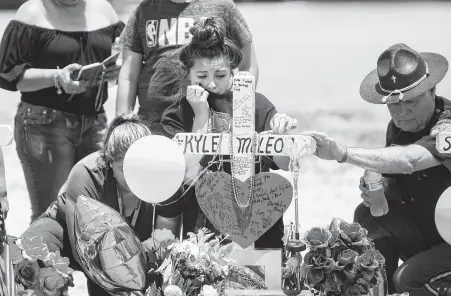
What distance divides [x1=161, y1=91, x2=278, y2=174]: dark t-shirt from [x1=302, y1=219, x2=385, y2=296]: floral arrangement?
376 mm

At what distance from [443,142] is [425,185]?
0.98 feet

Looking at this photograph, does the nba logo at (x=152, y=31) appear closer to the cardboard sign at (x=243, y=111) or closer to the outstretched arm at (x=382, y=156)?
the cardboard sign at (x=243, y=111)

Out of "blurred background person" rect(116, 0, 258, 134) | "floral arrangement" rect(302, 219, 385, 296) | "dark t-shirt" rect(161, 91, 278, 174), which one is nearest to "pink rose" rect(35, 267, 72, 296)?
"dark t-shirt" rect(161, 91, 278, 174)

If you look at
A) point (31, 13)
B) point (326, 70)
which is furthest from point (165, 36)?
point (326, 70)

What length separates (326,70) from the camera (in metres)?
7.50

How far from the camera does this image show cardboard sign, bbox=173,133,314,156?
2.42 m

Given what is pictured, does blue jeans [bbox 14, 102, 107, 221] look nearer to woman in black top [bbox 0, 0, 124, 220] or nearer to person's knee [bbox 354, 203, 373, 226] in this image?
woman in black top [bbox 0, 0, 124, 220]

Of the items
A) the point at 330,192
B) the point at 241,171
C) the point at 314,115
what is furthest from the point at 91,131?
the point at 314,115

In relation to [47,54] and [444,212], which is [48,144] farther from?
[444,212]

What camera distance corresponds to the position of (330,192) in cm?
507

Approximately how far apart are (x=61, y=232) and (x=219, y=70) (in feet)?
2.45

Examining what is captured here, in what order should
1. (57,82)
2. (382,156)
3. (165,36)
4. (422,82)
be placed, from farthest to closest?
(57,82), (165,36), (422,82), (382,156)

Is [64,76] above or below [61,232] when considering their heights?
above

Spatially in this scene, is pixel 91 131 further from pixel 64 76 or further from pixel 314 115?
pixel 314 115
